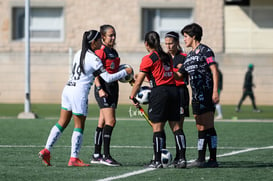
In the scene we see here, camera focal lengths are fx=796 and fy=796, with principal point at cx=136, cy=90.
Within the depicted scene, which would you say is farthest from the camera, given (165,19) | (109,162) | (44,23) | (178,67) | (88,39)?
(44,23)

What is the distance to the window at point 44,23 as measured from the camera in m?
34.2

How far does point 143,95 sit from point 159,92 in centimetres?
56

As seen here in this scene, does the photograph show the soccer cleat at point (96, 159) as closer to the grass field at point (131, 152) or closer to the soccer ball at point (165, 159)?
the grass field at point (131, 152)

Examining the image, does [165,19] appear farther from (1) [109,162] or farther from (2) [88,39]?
(2) [88,39]

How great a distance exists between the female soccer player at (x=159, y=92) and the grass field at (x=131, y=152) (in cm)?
48

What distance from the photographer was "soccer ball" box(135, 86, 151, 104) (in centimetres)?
1190

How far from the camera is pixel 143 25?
112 ft

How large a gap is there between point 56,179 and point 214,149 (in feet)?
9.56

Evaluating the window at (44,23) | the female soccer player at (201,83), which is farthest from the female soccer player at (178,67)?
the window at (44,23)

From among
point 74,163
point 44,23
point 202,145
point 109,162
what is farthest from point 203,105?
point 44,23

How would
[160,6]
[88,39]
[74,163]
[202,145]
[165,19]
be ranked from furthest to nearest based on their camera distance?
[165,19] < [160,6] < [202,145] < [88,39] < [74,163]

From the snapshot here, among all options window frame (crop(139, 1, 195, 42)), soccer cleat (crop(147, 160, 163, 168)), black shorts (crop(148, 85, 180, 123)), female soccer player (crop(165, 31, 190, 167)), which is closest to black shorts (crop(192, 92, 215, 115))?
black shorts (crop(148, 85, 180, 123))

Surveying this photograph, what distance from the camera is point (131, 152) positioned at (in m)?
13.8

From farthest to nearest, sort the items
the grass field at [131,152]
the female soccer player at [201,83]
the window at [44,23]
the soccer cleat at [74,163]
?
the window at [44,23]
the female soccer player at [201,83]
the soccer cleat at [74,163]
the grass field at [131,152]
